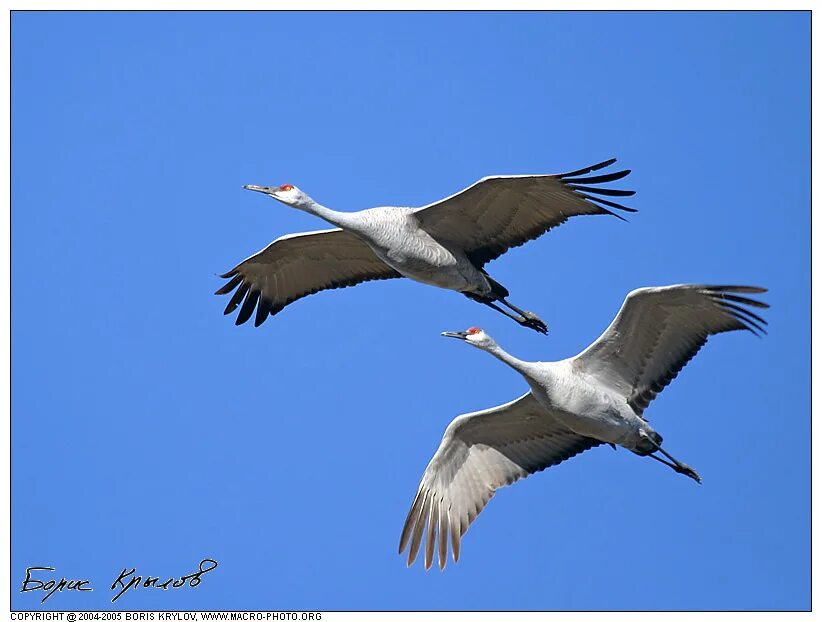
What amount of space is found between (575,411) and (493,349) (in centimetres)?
117

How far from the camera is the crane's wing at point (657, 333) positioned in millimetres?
15891

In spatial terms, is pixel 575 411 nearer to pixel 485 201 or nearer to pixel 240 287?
pixel 485 201

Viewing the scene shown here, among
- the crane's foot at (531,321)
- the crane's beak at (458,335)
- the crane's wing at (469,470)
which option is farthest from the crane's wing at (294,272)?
the crane's wing at (469,470)

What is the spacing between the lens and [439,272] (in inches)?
685

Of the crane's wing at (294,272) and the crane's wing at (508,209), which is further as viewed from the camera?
the crane's wing at (294,272)

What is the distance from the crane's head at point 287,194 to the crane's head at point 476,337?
2.35m

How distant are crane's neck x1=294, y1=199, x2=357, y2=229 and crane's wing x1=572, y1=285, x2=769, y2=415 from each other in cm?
298

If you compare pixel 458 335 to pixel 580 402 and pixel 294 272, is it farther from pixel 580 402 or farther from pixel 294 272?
pixel 294 272

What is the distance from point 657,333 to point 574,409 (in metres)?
1.28

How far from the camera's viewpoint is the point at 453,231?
17.5 m

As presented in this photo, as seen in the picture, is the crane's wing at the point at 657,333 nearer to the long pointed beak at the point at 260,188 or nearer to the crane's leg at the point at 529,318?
the crane's leg at the point at 529,318

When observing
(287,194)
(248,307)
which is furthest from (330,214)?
(248,307)
